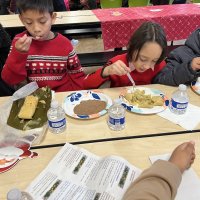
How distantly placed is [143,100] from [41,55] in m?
0.71

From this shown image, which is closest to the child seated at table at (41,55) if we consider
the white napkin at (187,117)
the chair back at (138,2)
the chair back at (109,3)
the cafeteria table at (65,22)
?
the white napkin at (187,117)

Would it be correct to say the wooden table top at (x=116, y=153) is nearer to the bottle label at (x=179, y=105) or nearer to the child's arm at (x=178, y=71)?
the bottle label at (x=179, y=105)

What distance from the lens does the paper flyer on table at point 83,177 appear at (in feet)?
2.61

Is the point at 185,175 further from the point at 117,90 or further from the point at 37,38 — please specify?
the point at 37,38

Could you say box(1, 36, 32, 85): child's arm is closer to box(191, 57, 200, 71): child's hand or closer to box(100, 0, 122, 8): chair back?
box(191, 57, 200, 71): child's hand

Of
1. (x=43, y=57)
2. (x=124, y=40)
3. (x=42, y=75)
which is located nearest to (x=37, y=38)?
(x=43, y=57)

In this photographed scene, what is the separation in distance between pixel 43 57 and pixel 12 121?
57 centimetres

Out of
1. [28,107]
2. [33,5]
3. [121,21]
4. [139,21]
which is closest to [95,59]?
[121,21]

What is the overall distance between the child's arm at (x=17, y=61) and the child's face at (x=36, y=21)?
0.12 m

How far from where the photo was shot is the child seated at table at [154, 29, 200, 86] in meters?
1.36

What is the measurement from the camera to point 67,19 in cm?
277

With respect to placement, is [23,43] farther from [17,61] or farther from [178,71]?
[178,71]

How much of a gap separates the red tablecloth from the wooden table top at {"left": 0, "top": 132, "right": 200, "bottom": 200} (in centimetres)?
192

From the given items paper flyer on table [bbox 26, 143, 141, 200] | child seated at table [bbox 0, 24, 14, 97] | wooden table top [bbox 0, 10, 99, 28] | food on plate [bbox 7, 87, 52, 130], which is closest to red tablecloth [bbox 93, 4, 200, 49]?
wooden table top [bbox 0, 10, 99, 28]
